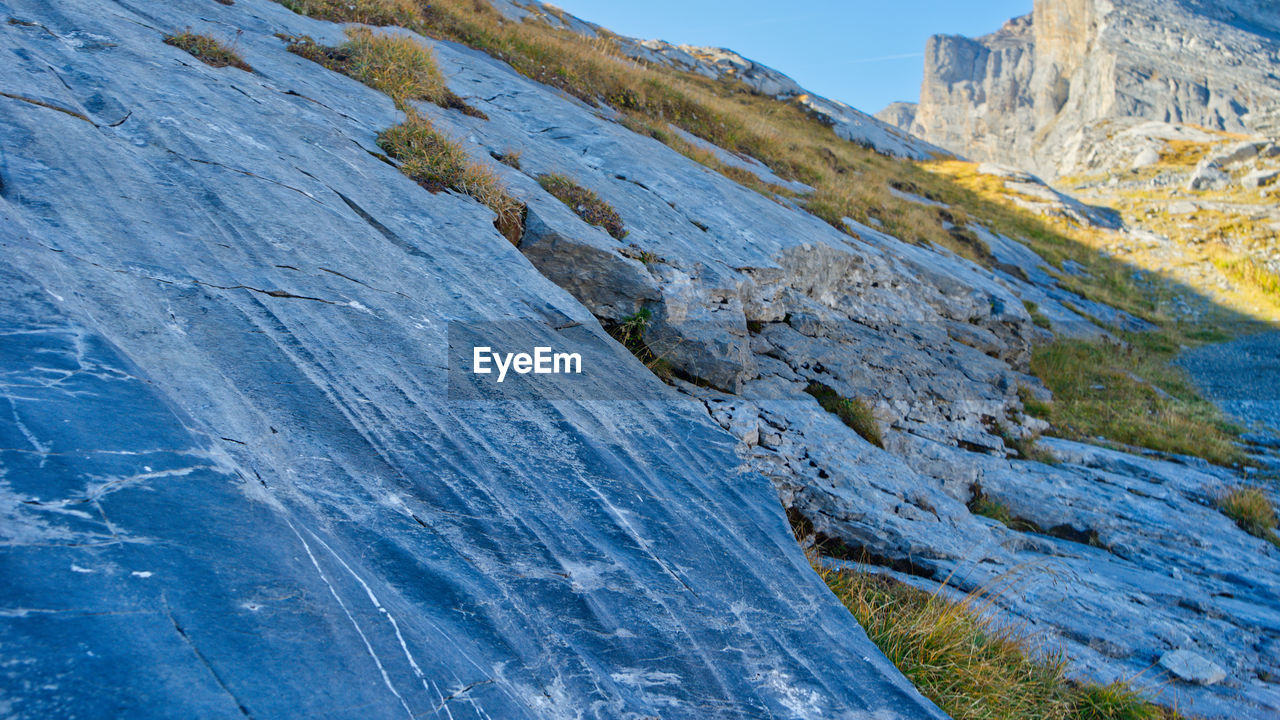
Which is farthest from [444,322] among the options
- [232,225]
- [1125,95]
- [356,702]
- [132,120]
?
[1125,95]

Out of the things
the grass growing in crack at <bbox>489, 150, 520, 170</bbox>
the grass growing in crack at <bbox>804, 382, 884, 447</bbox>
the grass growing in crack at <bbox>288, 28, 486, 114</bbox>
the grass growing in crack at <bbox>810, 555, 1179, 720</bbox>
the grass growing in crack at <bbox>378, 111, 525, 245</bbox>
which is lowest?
the grass growing in crack at <bbox>810, 555, 1179, 720</bbox>

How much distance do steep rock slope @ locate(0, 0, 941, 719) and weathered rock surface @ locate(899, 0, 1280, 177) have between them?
9262 cm

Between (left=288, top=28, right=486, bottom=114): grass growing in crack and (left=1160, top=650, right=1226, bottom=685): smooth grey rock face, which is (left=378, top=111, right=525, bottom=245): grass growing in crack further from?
(left=1160, top=650, right=1226, bottom=685): smooth grey rock face

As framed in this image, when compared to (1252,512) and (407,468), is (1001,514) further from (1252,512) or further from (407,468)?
(407,468)

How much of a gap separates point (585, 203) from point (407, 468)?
544cm

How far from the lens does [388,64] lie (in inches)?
369

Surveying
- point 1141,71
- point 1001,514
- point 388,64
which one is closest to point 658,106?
point 388,64

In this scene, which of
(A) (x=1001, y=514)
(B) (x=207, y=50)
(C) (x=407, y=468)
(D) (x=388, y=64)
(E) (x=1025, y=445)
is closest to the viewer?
(C) (x=407, y=468)

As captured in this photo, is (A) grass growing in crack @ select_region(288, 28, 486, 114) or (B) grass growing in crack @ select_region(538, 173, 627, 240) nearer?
(B) grass growing in crack @ select_region(538, 173, 627, 240)

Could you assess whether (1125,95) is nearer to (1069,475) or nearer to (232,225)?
(1069,475)

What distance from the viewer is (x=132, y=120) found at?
5520mm

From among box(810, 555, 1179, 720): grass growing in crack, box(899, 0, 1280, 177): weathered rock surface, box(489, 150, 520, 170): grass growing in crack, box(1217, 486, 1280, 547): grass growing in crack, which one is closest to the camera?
box(810, 555, 1179, 720): grass growing in crack

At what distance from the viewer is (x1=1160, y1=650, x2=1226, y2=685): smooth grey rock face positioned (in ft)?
18.3

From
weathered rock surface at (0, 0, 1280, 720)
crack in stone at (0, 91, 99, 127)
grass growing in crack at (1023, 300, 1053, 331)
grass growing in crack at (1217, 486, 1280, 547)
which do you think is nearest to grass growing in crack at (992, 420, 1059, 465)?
weathered rock surface at (0, 0, 1280, 720)
